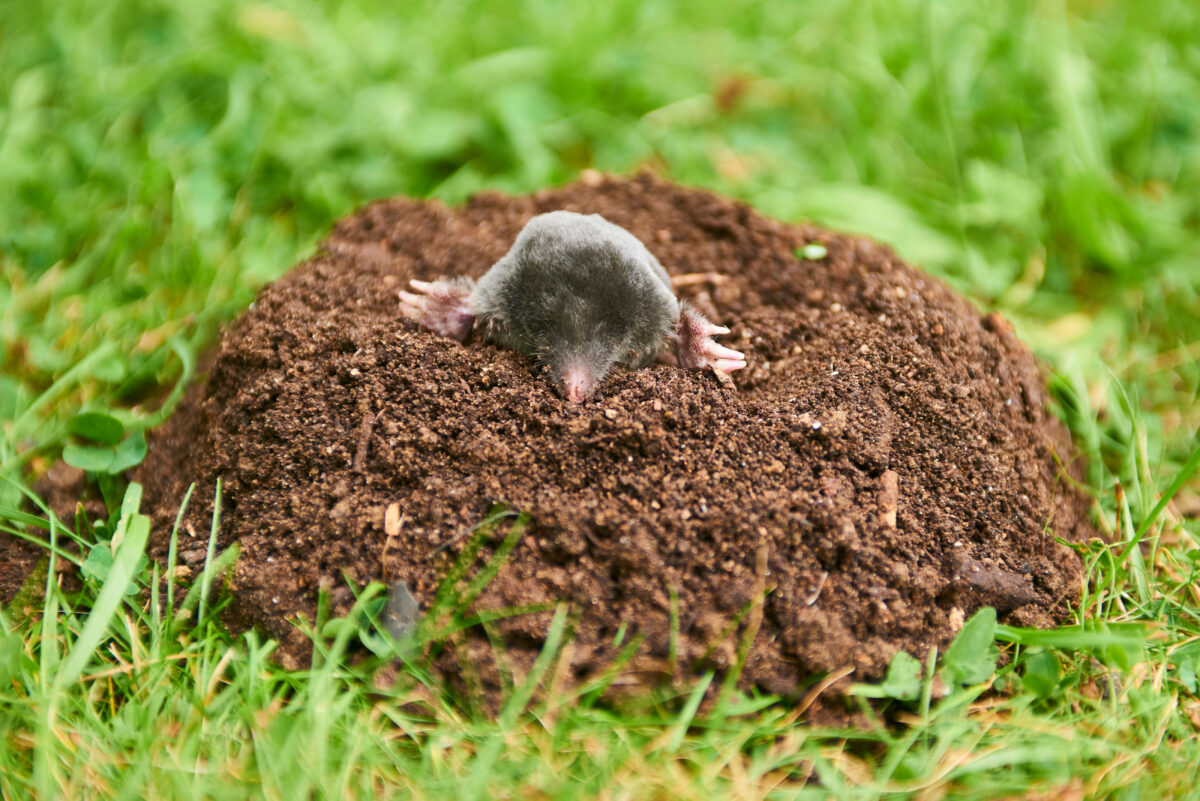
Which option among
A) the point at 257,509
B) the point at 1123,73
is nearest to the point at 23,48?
the point at 257,509

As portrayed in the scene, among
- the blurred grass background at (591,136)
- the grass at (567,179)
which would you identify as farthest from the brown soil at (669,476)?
the blurred grass background at (591,136)

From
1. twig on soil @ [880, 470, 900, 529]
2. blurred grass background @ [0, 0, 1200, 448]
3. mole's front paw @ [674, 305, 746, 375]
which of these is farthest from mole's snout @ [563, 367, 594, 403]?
blurred grass background @ [0, 0, 1200, 448]

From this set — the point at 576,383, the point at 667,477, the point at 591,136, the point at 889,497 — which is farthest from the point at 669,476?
the point at 591,136

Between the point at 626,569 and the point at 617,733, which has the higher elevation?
the point at 626,569

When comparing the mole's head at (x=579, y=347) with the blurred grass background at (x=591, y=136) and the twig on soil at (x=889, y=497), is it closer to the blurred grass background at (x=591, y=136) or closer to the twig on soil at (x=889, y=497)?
the twig on soil at (x=889, y=497)

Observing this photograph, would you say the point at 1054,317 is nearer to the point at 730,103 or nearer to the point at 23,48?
the point at 730,103

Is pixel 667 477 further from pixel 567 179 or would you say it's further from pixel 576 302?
pixel 567 179

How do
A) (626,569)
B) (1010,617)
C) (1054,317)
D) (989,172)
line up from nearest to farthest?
(626,569), (1010,617), (1054,317), (989,172)
